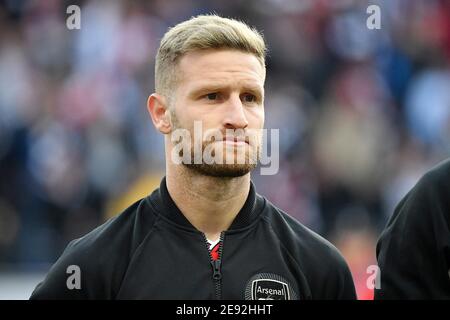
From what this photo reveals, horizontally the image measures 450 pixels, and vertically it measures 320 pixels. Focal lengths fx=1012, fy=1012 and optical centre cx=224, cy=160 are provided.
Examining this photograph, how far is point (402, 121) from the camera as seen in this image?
10141mm

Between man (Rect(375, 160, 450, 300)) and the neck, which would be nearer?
man (Rect(375, 160, 450, 300))

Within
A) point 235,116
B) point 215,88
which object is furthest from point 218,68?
point 235,116

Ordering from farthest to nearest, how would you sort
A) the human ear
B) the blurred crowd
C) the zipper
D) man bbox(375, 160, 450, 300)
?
1. the blurred crowd
2. the human ear
3. the zipper
4. man bbox(375, 160, 450, 300)

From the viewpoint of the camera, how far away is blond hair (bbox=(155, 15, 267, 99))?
3846 mm

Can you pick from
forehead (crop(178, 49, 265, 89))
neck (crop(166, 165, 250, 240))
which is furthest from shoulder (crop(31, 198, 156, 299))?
forehead (crop(178, 49, 265, 89))

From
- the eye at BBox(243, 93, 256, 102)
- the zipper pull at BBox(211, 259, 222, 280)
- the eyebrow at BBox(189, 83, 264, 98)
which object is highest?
the eyebrow at BBox(189, 83, 264, 98)

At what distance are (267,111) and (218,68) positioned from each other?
6060 millimetres

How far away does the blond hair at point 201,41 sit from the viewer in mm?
3846

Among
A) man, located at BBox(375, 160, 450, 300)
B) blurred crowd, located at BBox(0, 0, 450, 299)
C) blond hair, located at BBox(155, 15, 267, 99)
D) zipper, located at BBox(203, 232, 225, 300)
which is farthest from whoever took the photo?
blurred crowd, located at BBox(0, 0, 450, 299)

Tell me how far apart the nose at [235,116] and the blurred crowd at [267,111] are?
16.3ft

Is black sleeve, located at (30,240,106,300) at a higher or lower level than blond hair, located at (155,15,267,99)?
lower

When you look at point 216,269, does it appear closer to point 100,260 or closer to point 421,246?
point 100,260

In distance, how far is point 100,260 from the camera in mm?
3729

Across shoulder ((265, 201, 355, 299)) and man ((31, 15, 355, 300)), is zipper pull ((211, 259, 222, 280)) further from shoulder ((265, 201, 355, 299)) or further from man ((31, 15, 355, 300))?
shoulder ((265, 201, 355, 299))
